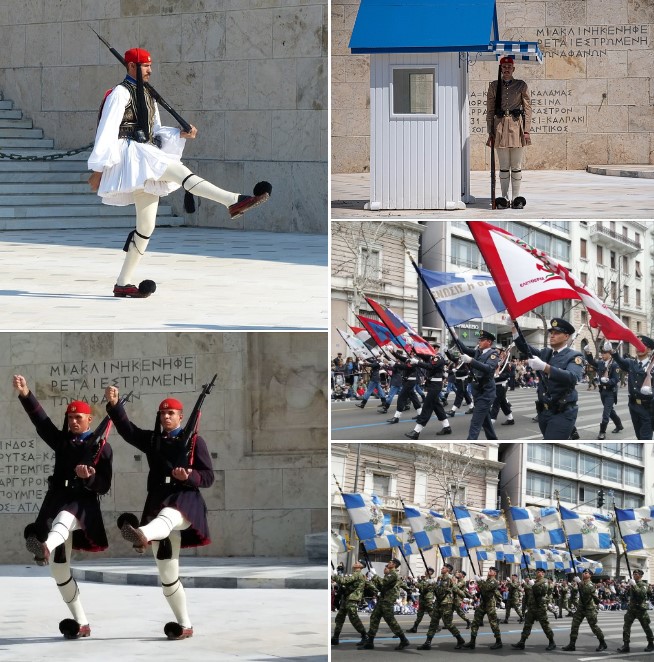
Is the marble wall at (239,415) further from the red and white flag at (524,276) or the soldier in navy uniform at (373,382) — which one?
the red and white flag at (524,276)

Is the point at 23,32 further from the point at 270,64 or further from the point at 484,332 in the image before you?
the point at 484,332

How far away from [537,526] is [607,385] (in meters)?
5.03

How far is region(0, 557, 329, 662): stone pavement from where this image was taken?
26.5ft

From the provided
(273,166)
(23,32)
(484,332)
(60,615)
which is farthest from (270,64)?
(60,615)

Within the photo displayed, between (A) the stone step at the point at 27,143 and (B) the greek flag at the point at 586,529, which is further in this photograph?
(A) the stone step at the point at 27,143

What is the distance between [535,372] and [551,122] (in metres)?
15.9

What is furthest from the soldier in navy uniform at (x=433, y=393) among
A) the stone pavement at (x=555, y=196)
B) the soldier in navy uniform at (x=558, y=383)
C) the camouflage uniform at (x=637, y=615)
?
the camouflage uniform at (x=637, y=615)

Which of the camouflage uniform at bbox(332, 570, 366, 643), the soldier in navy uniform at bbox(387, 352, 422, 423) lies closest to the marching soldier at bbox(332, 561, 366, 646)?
the camouflage uniform at bbox(332, 570, 366, 643)

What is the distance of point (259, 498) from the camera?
16.5 metres

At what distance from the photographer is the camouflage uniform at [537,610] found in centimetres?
1427

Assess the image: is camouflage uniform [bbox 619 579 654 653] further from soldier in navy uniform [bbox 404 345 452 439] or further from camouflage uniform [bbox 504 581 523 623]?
soldier in navy uniform [bbox 404 345 452 439]

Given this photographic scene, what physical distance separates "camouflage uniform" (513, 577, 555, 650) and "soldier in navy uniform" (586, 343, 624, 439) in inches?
177

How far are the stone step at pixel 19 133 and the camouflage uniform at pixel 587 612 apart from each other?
13381mm

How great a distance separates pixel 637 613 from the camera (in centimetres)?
1349
